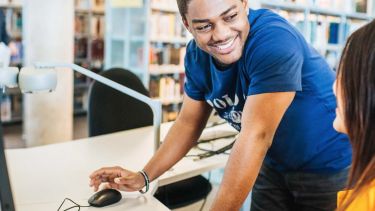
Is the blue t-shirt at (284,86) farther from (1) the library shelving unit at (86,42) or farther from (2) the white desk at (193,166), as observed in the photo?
(1) the library shelving unit at (86,42)

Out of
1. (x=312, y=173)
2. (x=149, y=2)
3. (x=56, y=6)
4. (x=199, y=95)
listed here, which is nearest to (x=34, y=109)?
(x=56, y=6)

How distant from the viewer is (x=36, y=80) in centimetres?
119

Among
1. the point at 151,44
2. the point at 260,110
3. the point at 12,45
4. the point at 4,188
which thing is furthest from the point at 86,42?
the point at 4,188

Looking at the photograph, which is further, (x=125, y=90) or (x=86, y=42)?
(x=86, y=42)

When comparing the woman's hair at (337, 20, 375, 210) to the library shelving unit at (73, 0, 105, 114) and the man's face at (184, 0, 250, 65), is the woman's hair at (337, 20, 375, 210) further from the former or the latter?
the library shelving unit at (73, 0, 105, 114)

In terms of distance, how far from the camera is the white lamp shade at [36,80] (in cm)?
119

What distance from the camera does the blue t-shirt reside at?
108 centimetres

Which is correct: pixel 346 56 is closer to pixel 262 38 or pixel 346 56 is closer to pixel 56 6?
pixel 262 38

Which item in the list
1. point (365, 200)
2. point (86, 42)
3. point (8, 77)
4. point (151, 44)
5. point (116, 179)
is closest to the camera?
point (365, 200)

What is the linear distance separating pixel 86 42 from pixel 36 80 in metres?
4.90

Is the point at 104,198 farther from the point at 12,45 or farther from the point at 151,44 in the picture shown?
the point at 12,45

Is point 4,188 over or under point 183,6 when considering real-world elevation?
under

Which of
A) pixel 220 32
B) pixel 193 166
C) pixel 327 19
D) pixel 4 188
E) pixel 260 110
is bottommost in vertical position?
pixel 193 166

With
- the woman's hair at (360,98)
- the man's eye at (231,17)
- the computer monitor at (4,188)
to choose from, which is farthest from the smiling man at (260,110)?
the computer monitor at (4,188)
